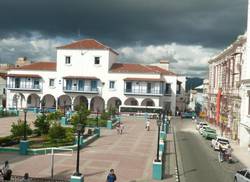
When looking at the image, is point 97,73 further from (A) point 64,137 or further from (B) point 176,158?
(B) point 176,158

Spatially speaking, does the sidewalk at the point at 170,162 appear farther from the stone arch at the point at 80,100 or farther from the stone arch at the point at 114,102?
the stone arch at the point at 80,100

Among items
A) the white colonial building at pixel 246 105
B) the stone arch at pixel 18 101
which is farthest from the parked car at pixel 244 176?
the stone arch at pixel 18 101

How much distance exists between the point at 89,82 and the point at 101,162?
1723 inches

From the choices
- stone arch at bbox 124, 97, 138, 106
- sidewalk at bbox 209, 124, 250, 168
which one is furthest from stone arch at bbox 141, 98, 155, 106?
sidewalk at bbox 209, 124, 250, 168

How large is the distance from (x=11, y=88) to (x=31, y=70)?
16.3 ft

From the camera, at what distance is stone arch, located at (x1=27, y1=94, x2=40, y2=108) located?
239ft

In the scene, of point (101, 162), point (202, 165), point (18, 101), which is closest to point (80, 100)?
point (18, 101)

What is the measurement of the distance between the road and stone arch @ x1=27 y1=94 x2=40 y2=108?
4116 cm

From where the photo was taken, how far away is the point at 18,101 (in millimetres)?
72000

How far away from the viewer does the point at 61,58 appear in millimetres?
69875

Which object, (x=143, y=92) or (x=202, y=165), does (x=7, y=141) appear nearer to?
(x=202, y=165)

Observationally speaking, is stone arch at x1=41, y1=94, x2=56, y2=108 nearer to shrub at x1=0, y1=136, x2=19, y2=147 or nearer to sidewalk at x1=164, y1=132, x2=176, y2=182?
sidewalk at x1=164, y1=132, x2=176, y2=182

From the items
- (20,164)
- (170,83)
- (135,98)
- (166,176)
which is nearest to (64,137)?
(20,164)

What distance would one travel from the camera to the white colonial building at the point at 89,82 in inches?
2667
